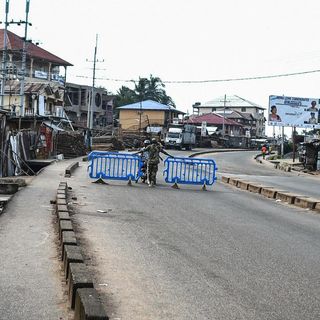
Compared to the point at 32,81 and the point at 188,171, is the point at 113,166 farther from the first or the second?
the point at 32,81

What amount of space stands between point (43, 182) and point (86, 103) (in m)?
72.3

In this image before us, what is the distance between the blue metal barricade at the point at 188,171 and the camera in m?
19.8

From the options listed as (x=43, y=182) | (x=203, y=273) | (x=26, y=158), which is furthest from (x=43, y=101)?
(x=203, y=273)

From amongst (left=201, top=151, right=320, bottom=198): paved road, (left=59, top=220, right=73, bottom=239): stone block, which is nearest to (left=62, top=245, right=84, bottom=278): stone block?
(left=59, top=220, right=73, bottom=239): stone block

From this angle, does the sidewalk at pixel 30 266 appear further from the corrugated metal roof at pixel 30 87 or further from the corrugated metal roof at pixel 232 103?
the corrugated metal roof at pixel 232 103

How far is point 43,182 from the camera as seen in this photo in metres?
18.4

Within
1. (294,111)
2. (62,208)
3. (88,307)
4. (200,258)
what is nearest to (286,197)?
(62,208)

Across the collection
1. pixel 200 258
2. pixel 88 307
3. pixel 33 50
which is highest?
pixel 33 50

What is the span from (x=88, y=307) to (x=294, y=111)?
164ft

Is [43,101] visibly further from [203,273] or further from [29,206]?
[203,273]

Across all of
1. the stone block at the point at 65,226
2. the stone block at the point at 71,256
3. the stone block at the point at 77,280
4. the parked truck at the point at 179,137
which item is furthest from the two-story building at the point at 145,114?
the stone block at the point at 77,280

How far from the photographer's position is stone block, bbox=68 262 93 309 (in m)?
5.32

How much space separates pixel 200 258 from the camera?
7.69m

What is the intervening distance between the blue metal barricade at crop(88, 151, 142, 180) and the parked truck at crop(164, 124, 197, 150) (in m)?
46.6
